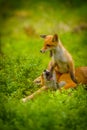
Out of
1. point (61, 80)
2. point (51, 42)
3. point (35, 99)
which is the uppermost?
point (51, 42)

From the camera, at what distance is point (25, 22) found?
2717 centimetres

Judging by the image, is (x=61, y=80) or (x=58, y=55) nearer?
(x=58, y=55)

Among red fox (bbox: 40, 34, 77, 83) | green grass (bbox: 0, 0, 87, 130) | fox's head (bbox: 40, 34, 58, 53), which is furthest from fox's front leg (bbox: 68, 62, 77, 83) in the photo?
fox's head (bbox: 40, 34, 58, 53)

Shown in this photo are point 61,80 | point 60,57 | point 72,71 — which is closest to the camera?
point 60,57

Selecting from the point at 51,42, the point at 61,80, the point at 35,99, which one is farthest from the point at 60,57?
the point at 35,99

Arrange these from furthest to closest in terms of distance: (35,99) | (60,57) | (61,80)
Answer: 1. (61,80)
2. (60,57)
3. (35,99)

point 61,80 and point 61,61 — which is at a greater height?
point 61,61

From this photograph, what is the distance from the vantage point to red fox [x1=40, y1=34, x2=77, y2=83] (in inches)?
486

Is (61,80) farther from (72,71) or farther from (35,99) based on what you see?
(35,99)

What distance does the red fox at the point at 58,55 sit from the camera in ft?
40.5

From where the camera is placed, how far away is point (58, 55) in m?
12.4

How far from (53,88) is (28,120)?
2.25 metres

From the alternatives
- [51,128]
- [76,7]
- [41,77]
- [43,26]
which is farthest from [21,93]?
[76,7]

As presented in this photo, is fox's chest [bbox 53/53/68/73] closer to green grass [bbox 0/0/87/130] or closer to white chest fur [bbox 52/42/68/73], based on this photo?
white chest fur [bbox 52/42/68/73]
